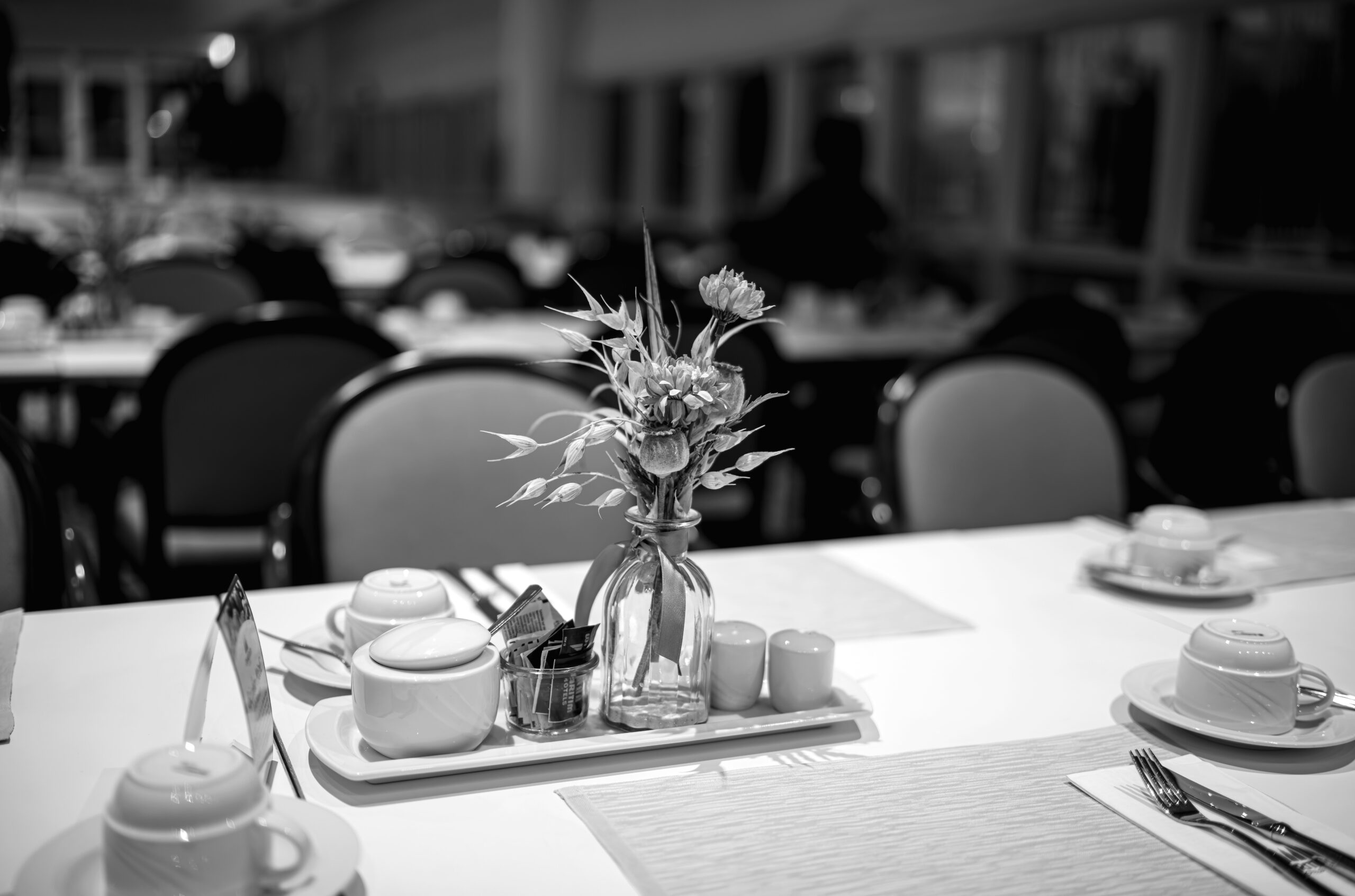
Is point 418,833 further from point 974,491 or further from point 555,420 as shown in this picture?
point 974,491

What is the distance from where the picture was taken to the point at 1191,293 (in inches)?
235

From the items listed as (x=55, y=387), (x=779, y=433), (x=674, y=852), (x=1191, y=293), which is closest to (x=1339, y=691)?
(x=674, y=852)

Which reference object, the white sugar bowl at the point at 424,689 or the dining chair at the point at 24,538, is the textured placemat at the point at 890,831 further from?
the dining chair at the point at 24,538

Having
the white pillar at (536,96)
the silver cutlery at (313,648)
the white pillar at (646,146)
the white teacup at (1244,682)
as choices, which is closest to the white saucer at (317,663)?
the silver cutlery at (313,648)

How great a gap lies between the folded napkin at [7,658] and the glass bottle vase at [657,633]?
18.3 inches

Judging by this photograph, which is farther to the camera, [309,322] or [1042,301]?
[1042,301]

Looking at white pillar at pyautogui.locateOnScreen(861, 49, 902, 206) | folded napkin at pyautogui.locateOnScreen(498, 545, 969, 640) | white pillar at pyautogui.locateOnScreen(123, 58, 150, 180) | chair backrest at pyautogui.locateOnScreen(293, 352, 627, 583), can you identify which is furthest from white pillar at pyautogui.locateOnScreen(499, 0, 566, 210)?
folded napkin at pyautogui.locateOnScreen(498, 545, 969, 640)

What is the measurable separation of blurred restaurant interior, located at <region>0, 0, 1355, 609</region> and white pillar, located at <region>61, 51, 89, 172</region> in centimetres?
565

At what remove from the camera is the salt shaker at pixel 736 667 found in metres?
1.06

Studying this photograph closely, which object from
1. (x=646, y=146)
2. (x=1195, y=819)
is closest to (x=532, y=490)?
(x=1195, y=819)

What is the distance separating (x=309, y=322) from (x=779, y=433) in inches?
54.0

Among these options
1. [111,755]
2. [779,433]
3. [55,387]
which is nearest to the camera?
[111,755]

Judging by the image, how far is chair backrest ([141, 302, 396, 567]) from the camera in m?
2.36

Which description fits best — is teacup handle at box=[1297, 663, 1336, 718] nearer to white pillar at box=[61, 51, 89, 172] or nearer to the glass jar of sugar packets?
the glass jar of sugar packets
